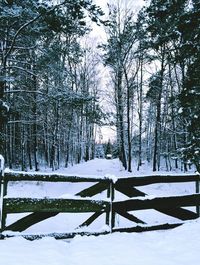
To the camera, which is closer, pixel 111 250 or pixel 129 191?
pixel 111 250

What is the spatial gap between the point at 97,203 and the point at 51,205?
1031mm

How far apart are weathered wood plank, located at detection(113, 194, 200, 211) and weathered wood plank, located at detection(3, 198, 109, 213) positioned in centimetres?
41

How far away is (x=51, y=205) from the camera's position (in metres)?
6.33

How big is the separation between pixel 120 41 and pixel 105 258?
23814 mm

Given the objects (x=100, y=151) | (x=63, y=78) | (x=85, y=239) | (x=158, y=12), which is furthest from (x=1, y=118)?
(x=100, y=151)

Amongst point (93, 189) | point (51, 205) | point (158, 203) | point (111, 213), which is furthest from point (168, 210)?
point (51, 205)

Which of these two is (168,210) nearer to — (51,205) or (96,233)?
(96,233)

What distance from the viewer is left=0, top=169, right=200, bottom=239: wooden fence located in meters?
6.03

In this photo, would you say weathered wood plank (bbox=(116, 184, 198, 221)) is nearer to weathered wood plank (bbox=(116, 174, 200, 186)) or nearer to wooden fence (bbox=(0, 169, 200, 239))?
wooden fence (bbox=(0, 169, 200, 239))

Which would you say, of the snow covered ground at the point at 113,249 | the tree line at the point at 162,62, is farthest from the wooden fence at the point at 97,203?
the tree line at the point at 162,62

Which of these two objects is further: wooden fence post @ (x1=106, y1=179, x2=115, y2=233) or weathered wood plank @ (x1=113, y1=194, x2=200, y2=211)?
weathered wood plank @ (x1=113, y1=194, x2=200, y2=211)

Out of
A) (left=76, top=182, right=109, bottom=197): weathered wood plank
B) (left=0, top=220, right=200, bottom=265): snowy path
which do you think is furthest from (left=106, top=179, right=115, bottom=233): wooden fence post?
(left=0, top=220, right=200, bottom=265): snowy path

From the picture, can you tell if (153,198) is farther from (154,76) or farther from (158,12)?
(154,76)

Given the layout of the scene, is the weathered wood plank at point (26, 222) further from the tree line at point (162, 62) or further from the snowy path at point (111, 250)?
the tree line at point (162, 62)
